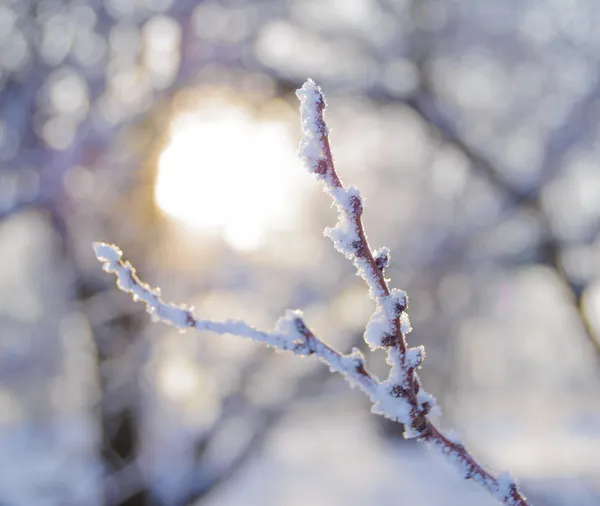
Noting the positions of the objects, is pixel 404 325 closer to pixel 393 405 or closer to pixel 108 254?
pixel 393 405

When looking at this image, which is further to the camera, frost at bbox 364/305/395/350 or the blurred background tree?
the blurred background tree

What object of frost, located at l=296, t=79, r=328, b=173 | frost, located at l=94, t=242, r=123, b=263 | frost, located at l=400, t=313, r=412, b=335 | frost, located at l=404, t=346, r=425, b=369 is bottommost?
frost, located at l=94, t=242, r=123, b=263

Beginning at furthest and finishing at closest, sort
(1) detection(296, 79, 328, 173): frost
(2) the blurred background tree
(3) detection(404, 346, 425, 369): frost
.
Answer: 1. (2) the blurred background tree
2. (3) detection(404, 346, 425, 369): frost
3. (1) detection(296, 79, 328, 173): frost

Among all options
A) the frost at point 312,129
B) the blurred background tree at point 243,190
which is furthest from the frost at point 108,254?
the blurred background tree at point 243,190

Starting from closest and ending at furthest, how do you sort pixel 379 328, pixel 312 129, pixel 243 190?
pixel 312 129
pixel 379 328
pixel 243 190

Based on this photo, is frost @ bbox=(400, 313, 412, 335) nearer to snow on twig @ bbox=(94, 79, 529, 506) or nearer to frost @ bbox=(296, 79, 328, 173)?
snow on twig @ bbox=(94, 79, 529, 506)

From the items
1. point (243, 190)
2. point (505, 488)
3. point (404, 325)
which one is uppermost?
point (243, 190)

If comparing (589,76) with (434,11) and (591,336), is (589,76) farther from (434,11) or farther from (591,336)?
(591,336)

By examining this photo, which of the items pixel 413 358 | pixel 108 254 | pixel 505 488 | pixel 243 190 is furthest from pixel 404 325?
pixel 243 190

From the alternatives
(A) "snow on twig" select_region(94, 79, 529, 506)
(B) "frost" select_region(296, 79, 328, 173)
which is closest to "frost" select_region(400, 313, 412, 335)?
(A) "snow on twig" select_region(94, 79, 529, 506)
